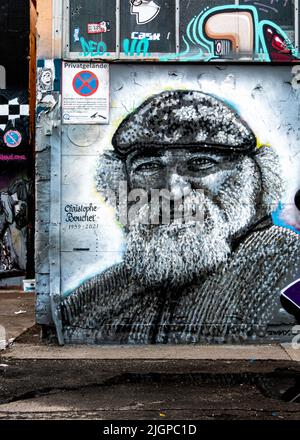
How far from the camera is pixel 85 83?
841 centimetres

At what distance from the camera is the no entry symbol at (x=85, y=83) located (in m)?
8.41

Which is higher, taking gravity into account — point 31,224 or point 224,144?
point 224,144

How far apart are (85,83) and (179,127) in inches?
54.7

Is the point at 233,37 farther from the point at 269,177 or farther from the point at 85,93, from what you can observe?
the point at 85,93

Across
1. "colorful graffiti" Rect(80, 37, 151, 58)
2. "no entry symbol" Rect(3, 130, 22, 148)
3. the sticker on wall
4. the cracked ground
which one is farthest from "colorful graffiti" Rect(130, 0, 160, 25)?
"no entry symbol" Rect(3, 130, 22, 148)

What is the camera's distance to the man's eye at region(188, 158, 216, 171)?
8422 millimetres

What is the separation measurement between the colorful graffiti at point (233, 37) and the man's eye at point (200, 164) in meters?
1.34

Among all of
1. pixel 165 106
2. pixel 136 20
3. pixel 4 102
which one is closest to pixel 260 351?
pixel 165 106

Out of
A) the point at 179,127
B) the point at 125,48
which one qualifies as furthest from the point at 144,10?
the point at 179,127

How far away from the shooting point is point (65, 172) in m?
→ 8.45

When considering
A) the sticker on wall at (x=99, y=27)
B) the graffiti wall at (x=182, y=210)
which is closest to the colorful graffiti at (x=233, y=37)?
the graffiti wall at (x=182, y=210)

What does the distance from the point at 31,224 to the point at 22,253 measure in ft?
2.17

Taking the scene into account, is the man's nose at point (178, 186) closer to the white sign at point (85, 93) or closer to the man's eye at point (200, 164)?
the man's eye at point (200, 164)
